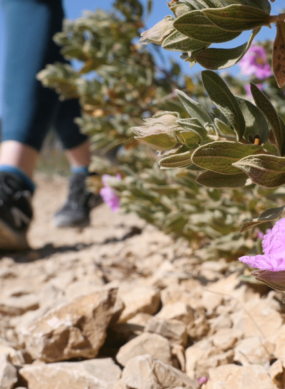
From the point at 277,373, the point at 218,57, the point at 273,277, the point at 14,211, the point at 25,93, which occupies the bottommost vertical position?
the point at 14,211

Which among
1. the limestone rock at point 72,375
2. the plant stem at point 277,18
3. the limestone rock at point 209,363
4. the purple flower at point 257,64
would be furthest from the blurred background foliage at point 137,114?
the plant stem at point 277,18

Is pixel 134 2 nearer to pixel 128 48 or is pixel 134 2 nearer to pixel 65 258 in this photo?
pixel 128 48

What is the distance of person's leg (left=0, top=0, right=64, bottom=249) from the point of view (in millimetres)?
2178

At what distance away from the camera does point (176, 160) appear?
0.59 metres

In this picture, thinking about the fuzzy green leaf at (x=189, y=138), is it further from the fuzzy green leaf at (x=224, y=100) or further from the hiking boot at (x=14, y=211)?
the hiking boot at (x=14, y=211)

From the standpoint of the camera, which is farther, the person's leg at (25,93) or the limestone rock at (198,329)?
the person's leg at (25,93)

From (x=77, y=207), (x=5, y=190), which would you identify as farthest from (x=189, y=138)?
(x=77, y=207)

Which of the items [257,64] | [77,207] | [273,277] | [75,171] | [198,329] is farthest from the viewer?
[75,171]

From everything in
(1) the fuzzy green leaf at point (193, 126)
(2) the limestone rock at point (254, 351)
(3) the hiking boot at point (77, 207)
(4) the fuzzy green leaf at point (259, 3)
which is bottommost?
(3) the hiking boot at point (77, 207)

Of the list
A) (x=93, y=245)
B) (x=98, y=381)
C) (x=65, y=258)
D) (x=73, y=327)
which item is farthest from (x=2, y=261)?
(x=98, y=381)

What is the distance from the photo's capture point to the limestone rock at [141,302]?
1.10 m

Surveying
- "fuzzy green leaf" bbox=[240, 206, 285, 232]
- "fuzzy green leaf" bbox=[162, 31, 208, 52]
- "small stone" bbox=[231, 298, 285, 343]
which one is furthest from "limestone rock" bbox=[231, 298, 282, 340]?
"fuzzy green leaf" bbox=[162, 31, 208, 52]

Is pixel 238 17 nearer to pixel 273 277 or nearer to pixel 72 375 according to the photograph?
pixel 273 277

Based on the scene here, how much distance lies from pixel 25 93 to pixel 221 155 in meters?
2.05
